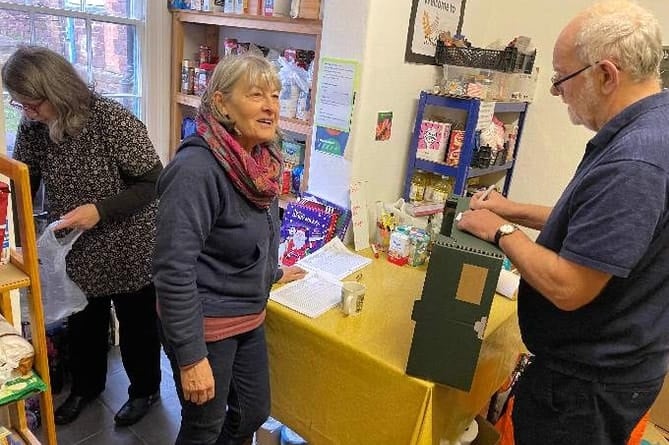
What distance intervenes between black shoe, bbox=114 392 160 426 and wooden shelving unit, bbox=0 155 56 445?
721mm

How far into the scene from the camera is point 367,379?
1.40 metres

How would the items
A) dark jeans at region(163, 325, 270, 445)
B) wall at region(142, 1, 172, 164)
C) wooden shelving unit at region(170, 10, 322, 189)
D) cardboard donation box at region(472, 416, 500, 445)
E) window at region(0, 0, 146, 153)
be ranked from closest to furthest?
dark jeans at region(163, 325, 270, 445) < cardboard donation box at region(472, 416, 500, 445) < wooden shelving unit at region(170, 10, 322, 189) < window at region(0, 0, 146, 153) < wall at region(142, 1, 172, 164)

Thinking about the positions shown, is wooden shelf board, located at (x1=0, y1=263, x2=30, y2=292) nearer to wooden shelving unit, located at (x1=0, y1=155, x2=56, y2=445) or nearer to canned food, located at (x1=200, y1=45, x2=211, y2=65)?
wooden shelving unit, located at (x1=0, y1=155, x2=56, y2=445)

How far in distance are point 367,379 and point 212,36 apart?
2.04 metres

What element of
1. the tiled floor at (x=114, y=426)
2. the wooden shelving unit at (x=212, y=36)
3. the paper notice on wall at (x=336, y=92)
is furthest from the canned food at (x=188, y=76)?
the tiled floor at (x=114, y=426)

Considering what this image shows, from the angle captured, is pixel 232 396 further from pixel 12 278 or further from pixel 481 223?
pixel 481 223

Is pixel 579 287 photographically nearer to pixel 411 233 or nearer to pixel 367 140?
pixel 411 233

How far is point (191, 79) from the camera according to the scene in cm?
259

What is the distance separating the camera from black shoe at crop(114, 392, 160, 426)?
2.00 m

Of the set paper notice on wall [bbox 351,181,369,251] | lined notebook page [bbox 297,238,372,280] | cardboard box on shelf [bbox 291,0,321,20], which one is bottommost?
lined notebook page [bbox 297,238,372,280]

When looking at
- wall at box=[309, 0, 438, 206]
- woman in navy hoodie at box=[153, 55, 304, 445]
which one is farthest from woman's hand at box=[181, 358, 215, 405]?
wall at box=[309, 0, 438, 206]

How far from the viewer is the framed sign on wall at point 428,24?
6.42ft

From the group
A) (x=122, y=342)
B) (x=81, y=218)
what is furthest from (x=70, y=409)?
(x=81, y=218)

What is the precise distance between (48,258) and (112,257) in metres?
0.19
